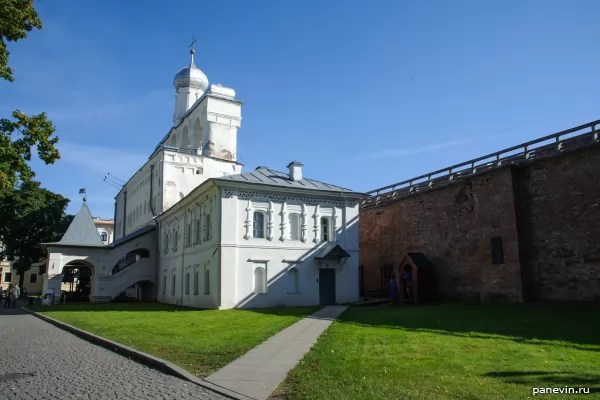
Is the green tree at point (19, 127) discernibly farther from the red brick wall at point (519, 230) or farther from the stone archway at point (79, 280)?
the stone archway at point (79, 280)

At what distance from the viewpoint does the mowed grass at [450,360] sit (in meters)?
7.58

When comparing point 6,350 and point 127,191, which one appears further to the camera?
point 127,191

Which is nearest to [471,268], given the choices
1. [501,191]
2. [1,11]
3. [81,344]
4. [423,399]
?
[501,191]

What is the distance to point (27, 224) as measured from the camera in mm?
51594

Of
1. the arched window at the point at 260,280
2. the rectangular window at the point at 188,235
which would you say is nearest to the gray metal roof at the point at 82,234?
the rectangular window at the point at 188,235

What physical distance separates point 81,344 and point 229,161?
33.0m

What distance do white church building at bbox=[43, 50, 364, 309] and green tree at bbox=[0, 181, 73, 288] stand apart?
462 inches

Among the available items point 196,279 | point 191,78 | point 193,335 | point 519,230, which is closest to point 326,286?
point 196,279

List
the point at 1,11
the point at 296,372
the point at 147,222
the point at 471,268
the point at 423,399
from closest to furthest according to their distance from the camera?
the point at 423,399 < the point at 296,372 < the point at 1,11 < the point at 471,268 < the point at 147,222

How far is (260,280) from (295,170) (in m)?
7.77

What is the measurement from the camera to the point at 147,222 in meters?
46.3

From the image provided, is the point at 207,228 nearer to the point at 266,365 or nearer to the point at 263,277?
the point at 263,277

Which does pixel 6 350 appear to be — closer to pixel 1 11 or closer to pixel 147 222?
pixel 1 11

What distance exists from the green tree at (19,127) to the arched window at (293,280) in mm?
15776
